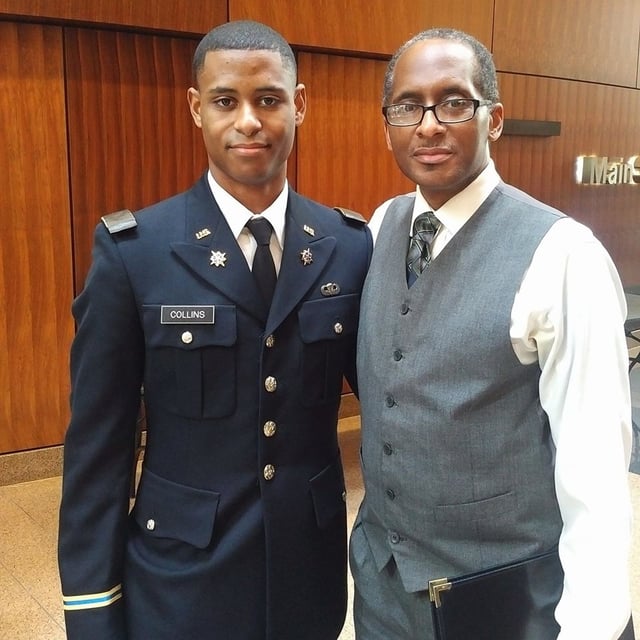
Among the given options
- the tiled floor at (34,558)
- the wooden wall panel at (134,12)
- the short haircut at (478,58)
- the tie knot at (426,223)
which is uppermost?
the wooden wall panel at (134,12)

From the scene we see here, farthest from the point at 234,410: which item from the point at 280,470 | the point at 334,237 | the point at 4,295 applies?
the point at 4,295

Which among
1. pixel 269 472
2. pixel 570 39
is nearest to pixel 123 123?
pixel 269 472

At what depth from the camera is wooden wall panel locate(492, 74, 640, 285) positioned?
5.35 meters

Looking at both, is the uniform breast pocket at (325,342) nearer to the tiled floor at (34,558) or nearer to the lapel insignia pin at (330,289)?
the lapel insignia pin at (330,289)

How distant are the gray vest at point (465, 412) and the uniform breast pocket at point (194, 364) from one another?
27 cm

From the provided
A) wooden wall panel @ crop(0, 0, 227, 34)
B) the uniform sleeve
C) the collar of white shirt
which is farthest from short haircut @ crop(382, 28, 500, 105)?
wooden wall panel @ crop(0, 0, 227, 34)

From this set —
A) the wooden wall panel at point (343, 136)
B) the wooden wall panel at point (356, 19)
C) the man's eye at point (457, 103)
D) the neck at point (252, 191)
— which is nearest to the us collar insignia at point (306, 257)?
the neck at point (252, 191)

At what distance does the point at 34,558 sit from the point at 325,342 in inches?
82.4

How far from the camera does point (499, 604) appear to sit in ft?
4.06

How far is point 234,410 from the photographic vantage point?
1.31 metres

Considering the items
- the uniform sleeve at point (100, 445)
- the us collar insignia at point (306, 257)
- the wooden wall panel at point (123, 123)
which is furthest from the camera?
the wooden wall panel at point (123, 123)

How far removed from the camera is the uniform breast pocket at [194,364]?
4.19 feet

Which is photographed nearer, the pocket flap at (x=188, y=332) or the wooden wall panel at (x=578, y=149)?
the pocket flap at (x=188, y=332)

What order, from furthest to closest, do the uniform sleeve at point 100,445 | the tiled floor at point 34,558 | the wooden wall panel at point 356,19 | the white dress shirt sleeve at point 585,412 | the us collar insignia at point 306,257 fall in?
the wooden wall panel at point 356,19 < the tiled floor at point 34,558 < the us collar insignia at point 306,257 < the uniform sleeve at point 100,445 < the white dress shirt sleeve at point 585,412
